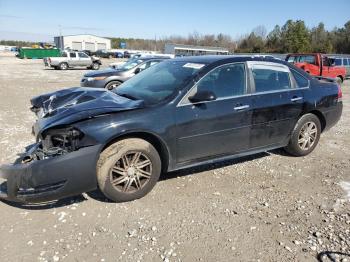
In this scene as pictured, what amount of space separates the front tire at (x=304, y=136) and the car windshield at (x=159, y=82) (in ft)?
6.57

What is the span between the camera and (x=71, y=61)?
31.2 metres

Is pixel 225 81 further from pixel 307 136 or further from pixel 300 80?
pixel 307 136

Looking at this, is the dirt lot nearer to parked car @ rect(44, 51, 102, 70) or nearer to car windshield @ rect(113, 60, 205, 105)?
car windshield @ rect(113, 60, 205, 105)

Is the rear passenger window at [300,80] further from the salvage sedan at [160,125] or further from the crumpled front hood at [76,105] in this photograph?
the crumpled front hood at [76,105]

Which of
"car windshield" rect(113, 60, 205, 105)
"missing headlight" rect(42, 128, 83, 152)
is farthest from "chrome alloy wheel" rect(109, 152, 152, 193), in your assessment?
"car windshield" rect(113, 60, 205, 105)

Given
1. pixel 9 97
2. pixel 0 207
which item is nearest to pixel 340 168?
pixel 0 207

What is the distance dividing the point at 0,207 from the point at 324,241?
3.44 meters

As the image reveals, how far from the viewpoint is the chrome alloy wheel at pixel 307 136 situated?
5.59m

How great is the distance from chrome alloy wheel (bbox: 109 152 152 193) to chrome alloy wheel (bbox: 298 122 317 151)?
279 centimetres

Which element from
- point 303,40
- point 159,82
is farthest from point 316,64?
point 303,40

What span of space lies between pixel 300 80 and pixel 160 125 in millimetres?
2710

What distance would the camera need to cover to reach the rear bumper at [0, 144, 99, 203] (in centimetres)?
347

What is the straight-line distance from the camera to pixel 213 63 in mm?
4594

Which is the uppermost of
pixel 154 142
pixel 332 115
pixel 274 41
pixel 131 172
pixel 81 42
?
pixel 81 42
